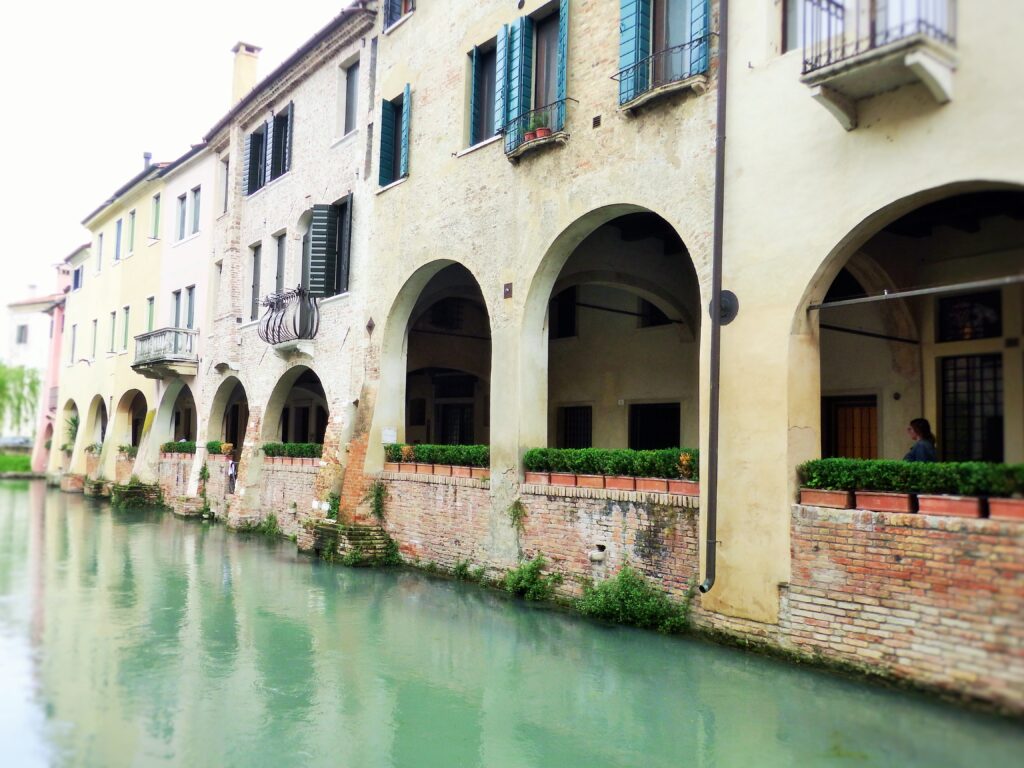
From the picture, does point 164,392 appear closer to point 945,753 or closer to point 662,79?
point 662,79

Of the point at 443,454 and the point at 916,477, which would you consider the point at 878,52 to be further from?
the point at 443,454

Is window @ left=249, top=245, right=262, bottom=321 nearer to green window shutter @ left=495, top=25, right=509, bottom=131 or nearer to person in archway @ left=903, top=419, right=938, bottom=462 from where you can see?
green window shutter @ left=495, top=25, right=509, bottom=131

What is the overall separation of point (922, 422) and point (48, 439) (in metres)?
42.6

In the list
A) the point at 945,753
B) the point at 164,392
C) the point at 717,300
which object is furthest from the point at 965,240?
the point at 164,392

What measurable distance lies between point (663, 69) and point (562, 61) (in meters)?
1.75

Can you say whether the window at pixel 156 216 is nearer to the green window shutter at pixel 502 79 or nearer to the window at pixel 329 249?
the window at pixel 329 249

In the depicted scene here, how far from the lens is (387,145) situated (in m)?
15.8

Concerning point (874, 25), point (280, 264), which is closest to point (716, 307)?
point (874, 25)

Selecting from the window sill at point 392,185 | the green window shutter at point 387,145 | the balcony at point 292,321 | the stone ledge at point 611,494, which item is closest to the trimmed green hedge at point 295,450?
the balcony at point 292,321

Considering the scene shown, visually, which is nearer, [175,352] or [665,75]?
[665,75]

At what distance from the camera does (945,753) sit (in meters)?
5.86

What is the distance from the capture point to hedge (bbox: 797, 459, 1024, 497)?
6.82 m

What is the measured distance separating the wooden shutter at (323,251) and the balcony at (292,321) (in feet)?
1.91

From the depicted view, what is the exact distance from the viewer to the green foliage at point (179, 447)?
79.8 feet
